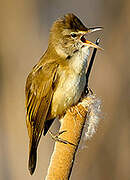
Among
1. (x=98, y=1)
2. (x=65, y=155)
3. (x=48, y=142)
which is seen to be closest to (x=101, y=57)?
(x=98, y=1)

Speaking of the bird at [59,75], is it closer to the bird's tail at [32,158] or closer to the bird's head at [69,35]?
the bird's head at [69,35]

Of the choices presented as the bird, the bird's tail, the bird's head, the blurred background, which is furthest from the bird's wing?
the blurred background

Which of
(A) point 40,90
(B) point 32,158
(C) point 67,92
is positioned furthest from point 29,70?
(B) point 32,158

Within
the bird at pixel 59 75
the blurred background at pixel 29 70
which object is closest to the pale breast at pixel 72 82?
the bird at pixel 59 75

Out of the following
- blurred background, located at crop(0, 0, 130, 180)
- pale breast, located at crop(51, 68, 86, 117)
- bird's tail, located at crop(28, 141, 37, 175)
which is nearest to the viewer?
bird's tail, located at crop(28, 141, 37, 175)

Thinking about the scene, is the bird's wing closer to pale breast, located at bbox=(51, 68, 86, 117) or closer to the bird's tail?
pale breast, located at bbox=(51, 68, 86, 117)

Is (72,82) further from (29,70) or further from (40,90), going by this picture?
(29,70)
